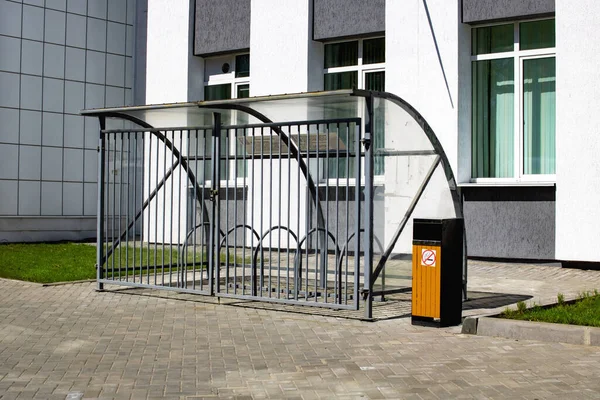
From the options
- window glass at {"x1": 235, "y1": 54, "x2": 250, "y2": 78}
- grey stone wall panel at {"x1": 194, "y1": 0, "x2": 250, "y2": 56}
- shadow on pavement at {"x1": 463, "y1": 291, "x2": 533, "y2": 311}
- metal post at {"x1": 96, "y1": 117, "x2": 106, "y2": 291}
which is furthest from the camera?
window glass at {"x1": 235, "y1": 54, "x2": 250, "y2": 78}

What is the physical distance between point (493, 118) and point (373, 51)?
3.11 meters

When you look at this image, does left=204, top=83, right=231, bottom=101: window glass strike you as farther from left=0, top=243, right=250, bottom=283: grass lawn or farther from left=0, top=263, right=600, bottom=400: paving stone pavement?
left=0, top=263, right=600, bottom=400: paving stone pavement

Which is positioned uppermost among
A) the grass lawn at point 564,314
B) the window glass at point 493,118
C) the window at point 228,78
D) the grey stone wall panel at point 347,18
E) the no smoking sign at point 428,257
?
the grey stone wall panel at point 347,18

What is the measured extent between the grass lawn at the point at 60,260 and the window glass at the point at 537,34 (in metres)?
6.51

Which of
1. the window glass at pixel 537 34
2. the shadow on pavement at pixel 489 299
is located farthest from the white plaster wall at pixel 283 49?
the shadow on pavement at pixel 489 299

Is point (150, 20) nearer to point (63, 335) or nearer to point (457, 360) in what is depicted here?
point (63, 335)

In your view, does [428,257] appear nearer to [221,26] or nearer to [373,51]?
[373,51]

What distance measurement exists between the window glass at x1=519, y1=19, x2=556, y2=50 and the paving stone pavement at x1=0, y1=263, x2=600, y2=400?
23.2 ft

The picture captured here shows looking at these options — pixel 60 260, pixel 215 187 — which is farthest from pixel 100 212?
pixel 60 260

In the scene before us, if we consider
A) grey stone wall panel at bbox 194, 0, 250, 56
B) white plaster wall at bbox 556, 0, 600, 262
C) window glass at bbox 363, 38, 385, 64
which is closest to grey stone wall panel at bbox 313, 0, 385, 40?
window glass at bbox 363, 38, 385, 64

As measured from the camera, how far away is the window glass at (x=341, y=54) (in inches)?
A: 719

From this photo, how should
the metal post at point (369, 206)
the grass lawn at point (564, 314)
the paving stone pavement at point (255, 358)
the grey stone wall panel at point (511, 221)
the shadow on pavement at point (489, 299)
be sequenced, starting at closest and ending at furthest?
the paving stone pavement at point (255, 358) < the grass lawn at point (564, 314) < the metal post at point (369, 206) < the shadow on pavement at point (489, 299) < the grey stone wall panel at point (511, 221)

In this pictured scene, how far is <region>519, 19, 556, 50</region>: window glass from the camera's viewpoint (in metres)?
15.3

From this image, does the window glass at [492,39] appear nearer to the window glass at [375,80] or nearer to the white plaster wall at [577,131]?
the white plaster wall at [577,131]
